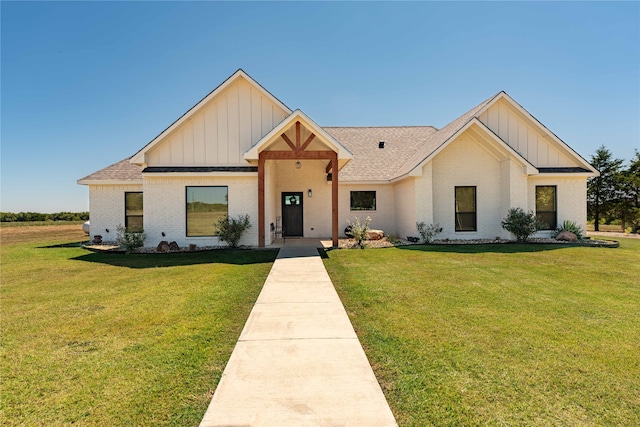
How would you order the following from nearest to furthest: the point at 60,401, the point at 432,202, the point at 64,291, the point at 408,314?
1. the point at 60,401
2. the point at 408,314
3. the point at 64,291
4. the point at 432,202

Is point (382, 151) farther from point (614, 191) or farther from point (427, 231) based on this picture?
point (614, 191)

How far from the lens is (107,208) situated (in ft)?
51.8

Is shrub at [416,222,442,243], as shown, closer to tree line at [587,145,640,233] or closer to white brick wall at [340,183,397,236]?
white brick wall at [340,183,397,236]

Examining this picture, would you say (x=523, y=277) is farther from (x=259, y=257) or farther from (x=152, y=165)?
(x=152, y=165)

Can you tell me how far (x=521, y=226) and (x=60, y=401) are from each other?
15.7 metres

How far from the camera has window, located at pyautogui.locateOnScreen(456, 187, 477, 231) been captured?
14969 mm

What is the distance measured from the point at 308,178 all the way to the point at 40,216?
4874 cm

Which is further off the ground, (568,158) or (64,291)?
(568,158)

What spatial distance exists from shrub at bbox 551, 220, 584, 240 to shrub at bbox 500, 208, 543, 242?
173cm

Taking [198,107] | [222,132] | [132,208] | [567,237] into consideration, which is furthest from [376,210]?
[132,208]

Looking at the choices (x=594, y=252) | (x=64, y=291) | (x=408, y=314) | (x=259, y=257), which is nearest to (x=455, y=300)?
(x=408, y=314)

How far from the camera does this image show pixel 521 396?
9.55ft

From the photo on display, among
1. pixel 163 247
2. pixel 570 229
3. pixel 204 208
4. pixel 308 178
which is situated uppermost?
pixel 308 178

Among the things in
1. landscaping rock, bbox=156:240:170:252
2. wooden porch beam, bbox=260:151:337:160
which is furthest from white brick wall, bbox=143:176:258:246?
wooden porch beam, bbox=260:151:337:160
